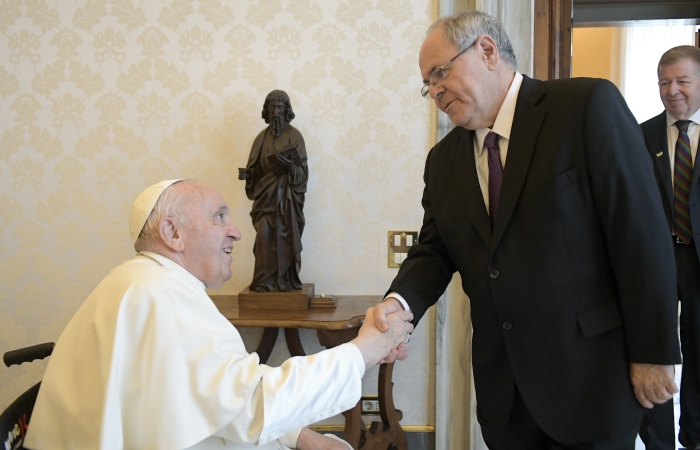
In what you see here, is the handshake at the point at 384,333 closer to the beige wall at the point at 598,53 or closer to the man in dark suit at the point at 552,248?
the man in dark suit at the point at 552,248

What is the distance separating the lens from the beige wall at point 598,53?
6465 mm

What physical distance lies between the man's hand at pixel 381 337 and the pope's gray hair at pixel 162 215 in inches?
26.2

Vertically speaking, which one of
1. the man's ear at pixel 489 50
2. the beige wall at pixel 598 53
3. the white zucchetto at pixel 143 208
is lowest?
the white zucchetto at pixel 143 208

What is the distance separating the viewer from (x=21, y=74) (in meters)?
3.40

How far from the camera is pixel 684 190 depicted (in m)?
2.92

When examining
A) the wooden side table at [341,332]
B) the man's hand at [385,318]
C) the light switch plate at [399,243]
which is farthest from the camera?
the light switch plate at [399,243]

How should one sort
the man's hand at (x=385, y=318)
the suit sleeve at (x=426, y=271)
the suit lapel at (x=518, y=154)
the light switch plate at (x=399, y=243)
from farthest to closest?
the light switch plate at (x=399, y=243) < the suit sleeve at (x=426, y=271) < the man's hand at (x=385, y=318) < the suit lapel at (x=518, y=154)

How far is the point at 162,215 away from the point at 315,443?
895 millimetres

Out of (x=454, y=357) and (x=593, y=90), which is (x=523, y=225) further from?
(x=454, y=357)

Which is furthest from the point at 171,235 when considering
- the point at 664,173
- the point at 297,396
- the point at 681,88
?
the point at 681,88

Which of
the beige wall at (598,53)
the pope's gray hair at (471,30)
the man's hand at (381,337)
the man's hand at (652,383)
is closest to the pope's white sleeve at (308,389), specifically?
the man's hand at (381,337)

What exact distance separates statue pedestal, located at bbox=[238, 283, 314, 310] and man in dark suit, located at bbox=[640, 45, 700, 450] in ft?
6.00

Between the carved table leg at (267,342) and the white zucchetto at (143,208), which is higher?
the white zucchetto at (143,208)

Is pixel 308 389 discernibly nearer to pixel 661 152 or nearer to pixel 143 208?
pixel 143 208
